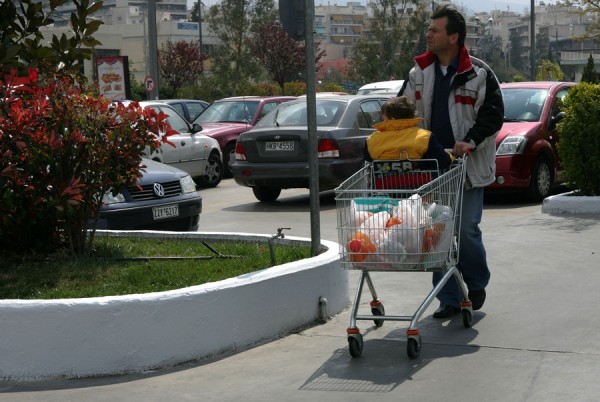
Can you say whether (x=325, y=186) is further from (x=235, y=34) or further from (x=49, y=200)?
(x=235, y=34)

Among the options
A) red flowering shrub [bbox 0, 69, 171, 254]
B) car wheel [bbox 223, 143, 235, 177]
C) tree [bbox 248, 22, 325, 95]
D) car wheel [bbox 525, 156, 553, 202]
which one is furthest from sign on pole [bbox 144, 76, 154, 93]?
red flowering shrub [bbox 0, 69, 171, 254]

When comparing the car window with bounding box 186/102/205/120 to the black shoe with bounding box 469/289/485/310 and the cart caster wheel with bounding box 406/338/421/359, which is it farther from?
the cart caster wheel with bounding box 406/338/421/359

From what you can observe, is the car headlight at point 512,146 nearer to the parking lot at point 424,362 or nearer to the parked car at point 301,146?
the parked car at point 301,146

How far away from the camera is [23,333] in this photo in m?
6.39

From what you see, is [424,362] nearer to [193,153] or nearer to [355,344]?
[355,344]

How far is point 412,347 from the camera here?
6.47 meters

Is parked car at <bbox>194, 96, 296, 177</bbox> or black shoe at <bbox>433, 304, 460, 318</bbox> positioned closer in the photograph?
black shoe at <bbox>433, 304, 460, 318</bbox>

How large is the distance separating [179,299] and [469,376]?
177cm

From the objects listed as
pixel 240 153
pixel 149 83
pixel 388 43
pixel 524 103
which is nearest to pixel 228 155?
pixel 240 153

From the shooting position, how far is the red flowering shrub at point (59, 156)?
7633mm

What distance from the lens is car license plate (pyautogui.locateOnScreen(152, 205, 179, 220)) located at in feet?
37.4

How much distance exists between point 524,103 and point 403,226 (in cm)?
996

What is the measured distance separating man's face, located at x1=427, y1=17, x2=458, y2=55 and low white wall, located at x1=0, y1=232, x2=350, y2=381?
195cm

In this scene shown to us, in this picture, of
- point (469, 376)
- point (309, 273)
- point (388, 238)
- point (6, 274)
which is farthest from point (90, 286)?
point (469, 376)
